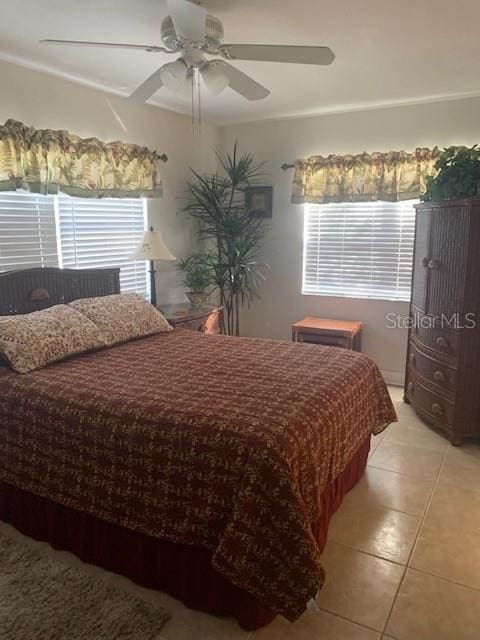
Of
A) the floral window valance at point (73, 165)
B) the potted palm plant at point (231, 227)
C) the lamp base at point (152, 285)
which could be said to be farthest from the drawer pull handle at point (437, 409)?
the floral window valance at point (73, 165)

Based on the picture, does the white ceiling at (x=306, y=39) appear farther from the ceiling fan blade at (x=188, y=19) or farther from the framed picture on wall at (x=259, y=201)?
the framed picture on wall at (x=259, y=201)

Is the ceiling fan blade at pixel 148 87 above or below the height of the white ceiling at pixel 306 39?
below

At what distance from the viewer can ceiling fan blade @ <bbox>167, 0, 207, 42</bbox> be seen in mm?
1769

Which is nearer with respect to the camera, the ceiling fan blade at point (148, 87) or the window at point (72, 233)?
the ceiling fan blade at point (148, 87)

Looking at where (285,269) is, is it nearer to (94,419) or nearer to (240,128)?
(240,128)

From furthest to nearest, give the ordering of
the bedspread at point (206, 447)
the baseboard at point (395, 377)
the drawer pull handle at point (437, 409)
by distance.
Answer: the baseboard at point (395, 377) → the drawer pull handle at point (437, 409) → the bedspread at point (206, 447)

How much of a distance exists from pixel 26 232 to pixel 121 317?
89cm

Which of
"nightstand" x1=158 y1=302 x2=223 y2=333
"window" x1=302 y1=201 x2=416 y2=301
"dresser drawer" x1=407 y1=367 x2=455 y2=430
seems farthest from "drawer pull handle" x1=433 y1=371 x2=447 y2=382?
"nightstand" x1=158 y1=302 x2=223 y2=333

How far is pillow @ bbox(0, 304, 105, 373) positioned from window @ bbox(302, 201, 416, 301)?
2.52 metres

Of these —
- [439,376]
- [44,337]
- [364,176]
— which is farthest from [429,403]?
[44,337]

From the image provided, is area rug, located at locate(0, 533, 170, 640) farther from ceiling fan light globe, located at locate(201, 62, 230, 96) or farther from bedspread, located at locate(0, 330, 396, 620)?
ceiling fan light globe, located at locate(201, 62, 230, 96)

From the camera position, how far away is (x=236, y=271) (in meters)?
4.45

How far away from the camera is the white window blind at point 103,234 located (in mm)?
3434

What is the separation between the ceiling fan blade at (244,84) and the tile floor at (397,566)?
2.30 metres
